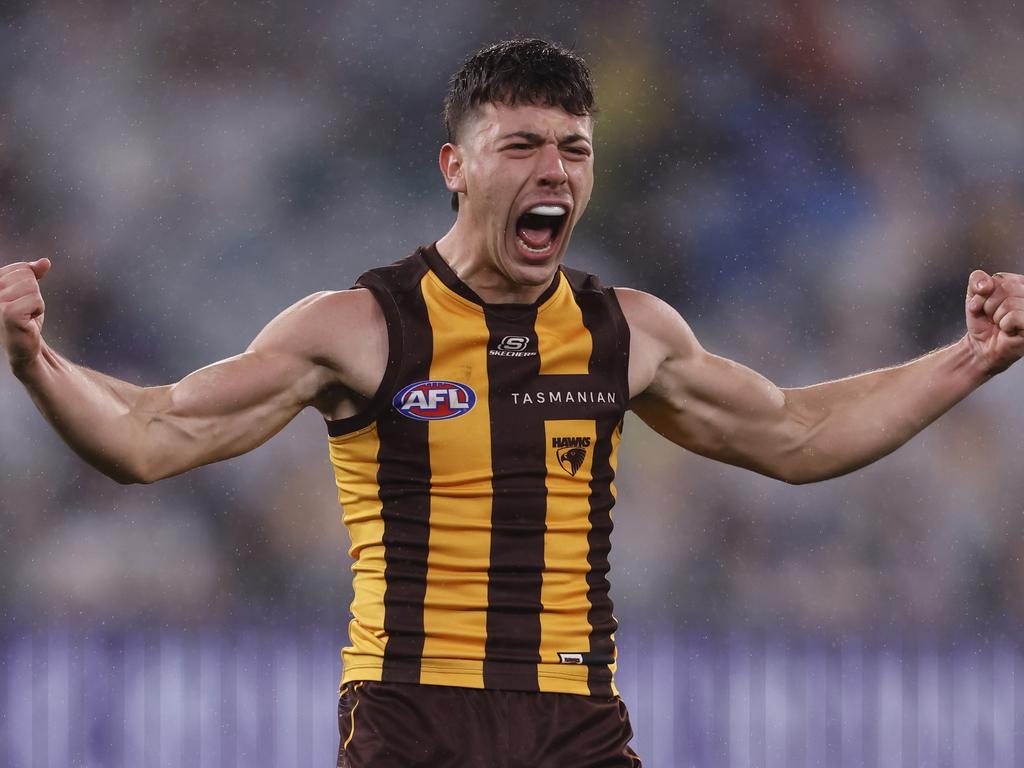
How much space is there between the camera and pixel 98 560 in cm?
600

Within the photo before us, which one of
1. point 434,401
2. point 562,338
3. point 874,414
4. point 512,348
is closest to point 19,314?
point 434,401

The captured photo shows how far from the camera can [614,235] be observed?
6.45m

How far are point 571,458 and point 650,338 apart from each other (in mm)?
324

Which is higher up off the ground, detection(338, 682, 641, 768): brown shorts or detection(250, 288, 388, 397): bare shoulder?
detection(250, 288, 388, 397): bare shoulder

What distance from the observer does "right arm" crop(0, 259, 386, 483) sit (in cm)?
224

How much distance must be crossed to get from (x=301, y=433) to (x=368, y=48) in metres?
1.81

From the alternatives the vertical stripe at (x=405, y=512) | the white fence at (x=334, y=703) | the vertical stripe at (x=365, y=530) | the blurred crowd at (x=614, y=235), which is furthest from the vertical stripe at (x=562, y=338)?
the blurred crowd at (x=614, y=235)

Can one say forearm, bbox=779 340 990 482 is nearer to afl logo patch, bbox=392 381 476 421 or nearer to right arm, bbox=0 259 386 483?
afl logo patch, bbox=392 381 476 421

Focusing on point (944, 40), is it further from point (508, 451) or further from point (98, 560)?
point (508, 451)

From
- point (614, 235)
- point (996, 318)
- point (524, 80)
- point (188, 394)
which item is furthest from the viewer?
point (614, 235)

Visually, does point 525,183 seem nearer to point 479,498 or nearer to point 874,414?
point 479,498

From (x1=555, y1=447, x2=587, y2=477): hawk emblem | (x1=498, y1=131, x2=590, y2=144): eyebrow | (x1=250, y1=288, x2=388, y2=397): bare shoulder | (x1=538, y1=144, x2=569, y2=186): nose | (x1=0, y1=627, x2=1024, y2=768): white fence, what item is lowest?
(x1=0, y1=627, x2=1024, y2=768): white fence

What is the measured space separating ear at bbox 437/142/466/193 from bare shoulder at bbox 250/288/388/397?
1.13ft

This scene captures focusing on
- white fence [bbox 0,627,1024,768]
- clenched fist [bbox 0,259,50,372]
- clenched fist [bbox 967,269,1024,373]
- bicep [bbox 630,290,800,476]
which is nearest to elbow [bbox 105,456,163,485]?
clenched fist [bbox 0,259,50,372]
